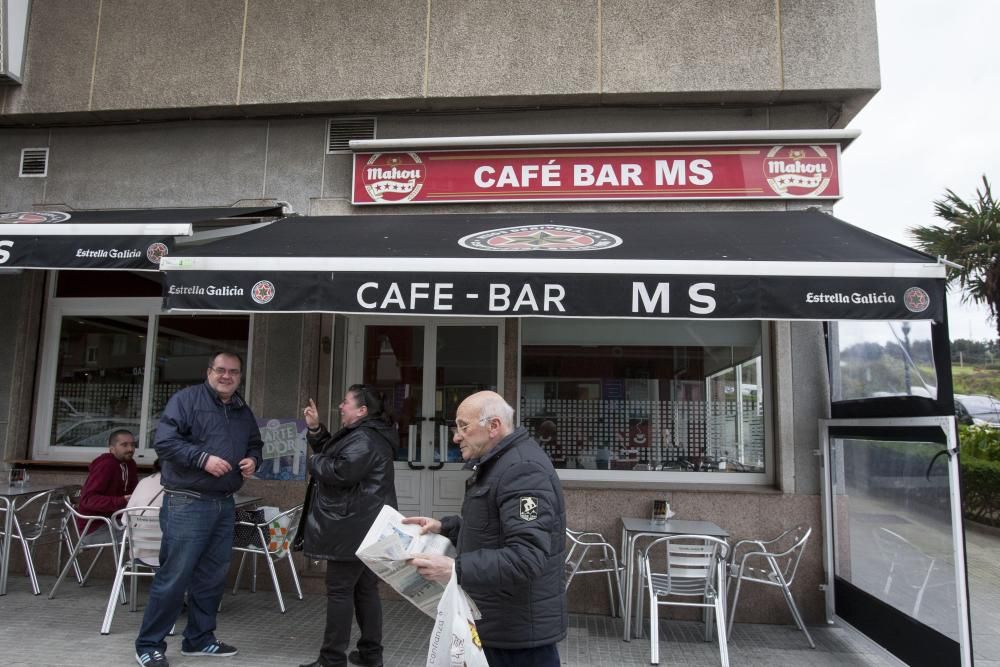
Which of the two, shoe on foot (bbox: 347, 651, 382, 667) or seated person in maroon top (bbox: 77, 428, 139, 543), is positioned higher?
seated person in maroon top (bbox: 77, 428, 139, 543)

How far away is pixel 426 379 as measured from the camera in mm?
6473

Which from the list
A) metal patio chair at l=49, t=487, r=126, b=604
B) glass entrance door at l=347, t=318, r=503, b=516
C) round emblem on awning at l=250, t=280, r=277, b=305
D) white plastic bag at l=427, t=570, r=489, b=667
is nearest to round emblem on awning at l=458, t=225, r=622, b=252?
round emblem on awning at l=250, t=280, r=277, b=305

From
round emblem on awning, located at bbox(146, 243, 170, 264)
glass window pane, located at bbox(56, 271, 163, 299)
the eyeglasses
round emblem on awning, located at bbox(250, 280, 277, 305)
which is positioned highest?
glass window pane, located at bbox(56, 271, 163, 299)

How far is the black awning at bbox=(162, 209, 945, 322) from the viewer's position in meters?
4.00

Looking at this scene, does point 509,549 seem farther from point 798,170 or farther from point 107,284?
point 107,284

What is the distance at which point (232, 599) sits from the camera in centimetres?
562

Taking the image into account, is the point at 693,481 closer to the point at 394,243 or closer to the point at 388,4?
the point at 394,243

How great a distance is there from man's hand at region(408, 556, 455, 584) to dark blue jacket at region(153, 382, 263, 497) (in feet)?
7.43

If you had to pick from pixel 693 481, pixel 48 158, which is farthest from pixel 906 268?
pixel 48 158

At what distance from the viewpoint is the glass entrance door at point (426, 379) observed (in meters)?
6.29

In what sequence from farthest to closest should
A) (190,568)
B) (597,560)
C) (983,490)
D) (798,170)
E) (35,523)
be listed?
(983,490), (35,523), (798,170), (597,560), (190,568)

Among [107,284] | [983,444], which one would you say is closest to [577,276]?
[107,284]

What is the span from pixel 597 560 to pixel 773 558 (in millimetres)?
1367

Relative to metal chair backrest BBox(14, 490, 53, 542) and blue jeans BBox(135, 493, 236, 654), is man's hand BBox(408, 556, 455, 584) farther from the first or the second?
metal chair backrest BBox(14, 490, 53, 542)
